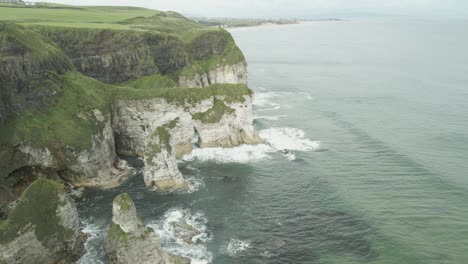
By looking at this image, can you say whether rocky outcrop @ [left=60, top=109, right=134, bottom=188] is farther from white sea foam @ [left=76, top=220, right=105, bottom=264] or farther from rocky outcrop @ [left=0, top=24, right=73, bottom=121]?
white sea foam @ [left=76, top=220, right=105, bottom=264]

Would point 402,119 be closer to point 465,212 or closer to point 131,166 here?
point 465,212

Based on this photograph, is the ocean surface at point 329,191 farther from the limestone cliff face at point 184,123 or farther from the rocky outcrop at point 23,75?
the rocky outcrop at point 23,75

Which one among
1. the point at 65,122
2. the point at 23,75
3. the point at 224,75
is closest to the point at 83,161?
the point at 65,122

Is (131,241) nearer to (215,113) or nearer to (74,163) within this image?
(74,163)

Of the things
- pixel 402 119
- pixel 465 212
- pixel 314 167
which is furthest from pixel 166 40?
pixel 465 212

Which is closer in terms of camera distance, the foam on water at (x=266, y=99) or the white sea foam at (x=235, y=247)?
the white sea foam at (x=235, y=247)

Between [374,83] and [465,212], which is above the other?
[374,83]

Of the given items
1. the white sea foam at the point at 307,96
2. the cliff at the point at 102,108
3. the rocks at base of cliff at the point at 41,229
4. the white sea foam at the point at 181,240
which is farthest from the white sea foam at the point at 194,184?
the white sea foam at the point at 307,96

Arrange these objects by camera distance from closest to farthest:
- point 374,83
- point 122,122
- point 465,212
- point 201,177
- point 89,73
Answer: point 465,212 < point 201,177 < point 122,122 < point 89,73 < point 374,83
